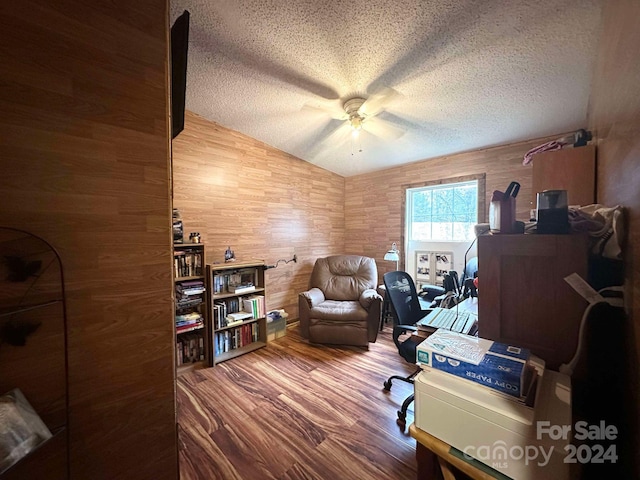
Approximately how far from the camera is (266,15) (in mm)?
A: 1455

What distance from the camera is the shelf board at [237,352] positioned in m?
2.69

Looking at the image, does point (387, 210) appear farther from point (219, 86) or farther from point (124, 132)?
point (124, 132)

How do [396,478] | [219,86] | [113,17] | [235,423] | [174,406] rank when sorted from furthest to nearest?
[219,86], [235,423], [396,478], [174,406], [113,17]

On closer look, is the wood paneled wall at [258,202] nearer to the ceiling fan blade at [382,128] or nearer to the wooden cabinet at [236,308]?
the wooden cabinet at [236,308]

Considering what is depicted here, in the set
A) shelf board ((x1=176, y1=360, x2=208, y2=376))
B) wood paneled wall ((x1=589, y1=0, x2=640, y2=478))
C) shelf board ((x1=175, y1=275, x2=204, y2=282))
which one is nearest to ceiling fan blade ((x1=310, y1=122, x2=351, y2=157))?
wood paneled wall ((x1=589, y1=0, x2=640, y2=478))

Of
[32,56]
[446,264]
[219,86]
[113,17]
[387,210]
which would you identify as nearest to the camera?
[32,56]

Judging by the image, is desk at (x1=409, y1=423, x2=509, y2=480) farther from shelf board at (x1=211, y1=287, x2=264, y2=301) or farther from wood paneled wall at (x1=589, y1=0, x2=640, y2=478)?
shelf board at (x1=211, y1=287, x2=264, y2=301)

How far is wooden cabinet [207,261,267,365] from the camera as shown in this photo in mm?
2706

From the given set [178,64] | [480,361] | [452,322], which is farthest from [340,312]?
[178,64]

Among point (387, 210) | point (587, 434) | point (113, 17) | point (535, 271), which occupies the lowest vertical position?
point (587, 434)

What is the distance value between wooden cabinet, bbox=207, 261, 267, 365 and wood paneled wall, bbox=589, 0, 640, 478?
2821 mm

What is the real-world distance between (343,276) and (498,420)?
119 inches

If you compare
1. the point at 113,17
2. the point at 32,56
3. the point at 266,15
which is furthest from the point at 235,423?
the point at 266,15

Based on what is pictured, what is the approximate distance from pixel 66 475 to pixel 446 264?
3768 mm
